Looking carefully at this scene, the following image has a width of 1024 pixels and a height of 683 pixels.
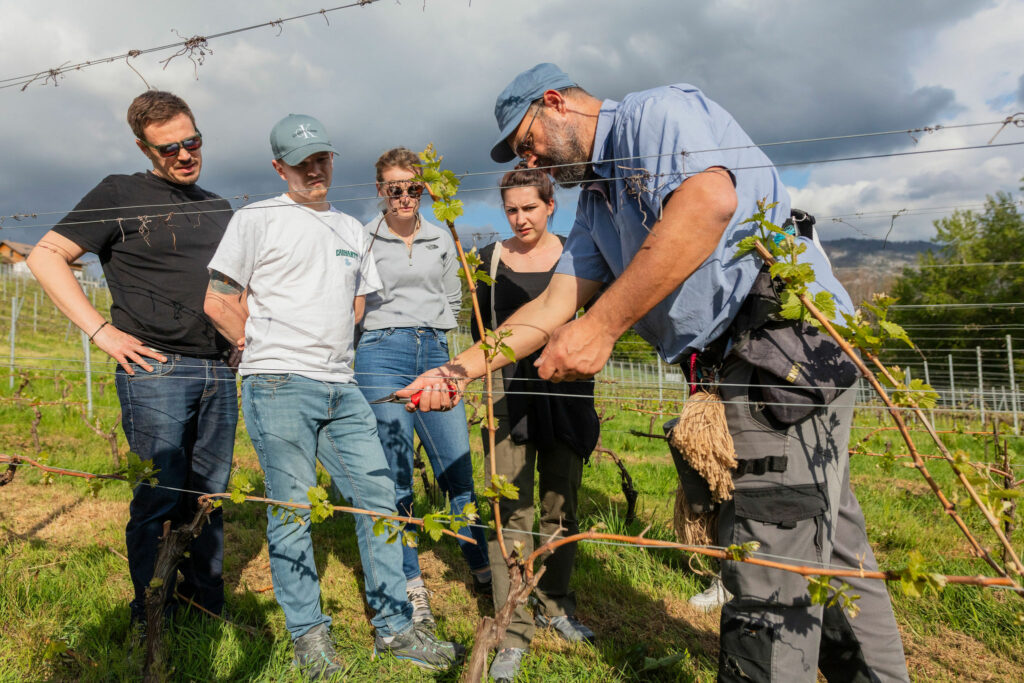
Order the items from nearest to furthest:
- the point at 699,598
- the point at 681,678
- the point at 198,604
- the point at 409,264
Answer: the point at 681,678 < the point at 198,604 < the point at 699,598 < the point at 409,264

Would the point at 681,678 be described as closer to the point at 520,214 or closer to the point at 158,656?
the point at 158,656

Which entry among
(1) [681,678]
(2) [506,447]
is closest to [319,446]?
(2) [506,447]

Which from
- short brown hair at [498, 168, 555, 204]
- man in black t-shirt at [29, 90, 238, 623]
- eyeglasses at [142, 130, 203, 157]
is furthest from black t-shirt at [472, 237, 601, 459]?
eyeglasses at [142, 130, 203, 157]

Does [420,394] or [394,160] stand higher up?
[394,160]

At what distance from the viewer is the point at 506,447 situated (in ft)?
9.27

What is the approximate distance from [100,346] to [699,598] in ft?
9.47

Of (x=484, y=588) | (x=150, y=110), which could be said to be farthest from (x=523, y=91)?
(x=484, y=588)

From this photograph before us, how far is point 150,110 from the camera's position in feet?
8.54

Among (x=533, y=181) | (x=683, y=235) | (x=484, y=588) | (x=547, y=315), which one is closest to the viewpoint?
(x=683, y=235)

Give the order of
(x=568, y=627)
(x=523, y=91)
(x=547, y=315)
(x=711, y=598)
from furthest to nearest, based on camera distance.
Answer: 1. (x=711, y=598)
2. (x=568, y=627)
3. (x=547, y=315)
4. (x=523, y=91)

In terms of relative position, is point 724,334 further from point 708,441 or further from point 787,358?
point 708,441

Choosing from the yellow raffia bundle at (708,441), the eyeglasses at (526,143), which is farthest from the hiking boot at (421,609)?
the eyeglasses at (526,143)

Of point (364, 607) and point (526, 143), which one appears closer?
point (526, 143)

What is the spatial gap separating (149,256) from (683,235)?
87.6 inches
